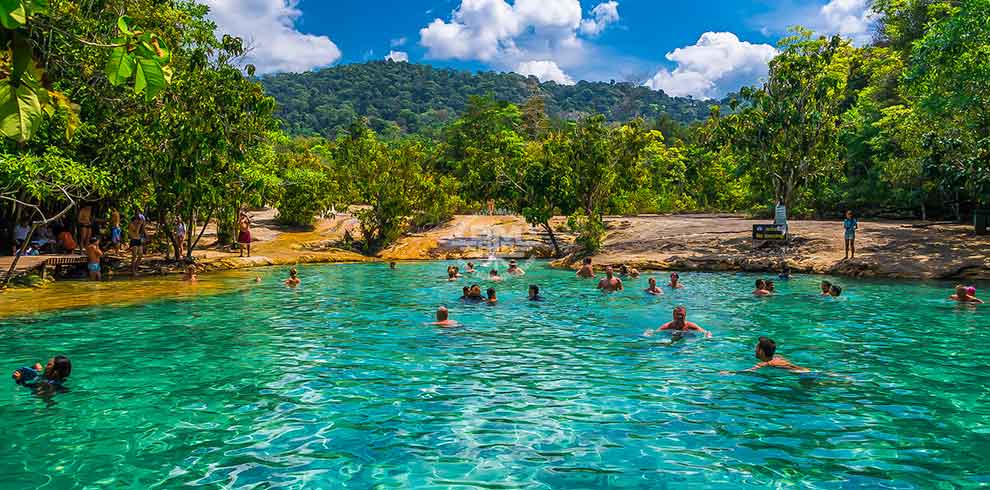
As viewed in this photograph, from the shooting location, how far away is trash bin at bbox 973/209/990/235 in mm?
27219

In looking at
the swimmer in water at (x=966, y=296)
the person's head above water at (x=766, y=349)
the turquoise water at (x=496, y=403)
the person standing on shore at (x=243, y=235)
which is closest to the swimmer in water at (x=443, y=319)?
the turquoise water at (x=496, y=403)

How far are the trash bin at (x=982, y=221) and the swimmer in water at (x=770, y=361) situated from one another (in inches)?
886

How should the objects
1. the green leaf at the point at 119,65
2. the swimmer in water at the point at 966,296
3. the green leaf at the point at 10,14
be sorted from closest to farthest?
the green leaf at the point at 10,14 < the green leaf at the point at 119,65 < the swimmer in water at the point at 966,296

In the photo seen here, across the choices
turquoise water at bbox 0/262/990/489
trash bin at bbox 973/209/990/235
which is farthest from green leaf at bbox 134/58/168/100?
trash bin at bbox 973/209/990/235

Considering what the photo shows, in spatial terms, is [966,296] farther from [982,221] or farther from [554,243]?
[554,243]

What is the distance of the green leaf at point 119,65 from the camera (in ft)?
7.88

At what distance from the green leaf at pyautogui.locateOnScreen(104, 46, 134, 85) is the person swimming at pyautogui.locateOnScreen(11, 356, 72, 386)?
951cm

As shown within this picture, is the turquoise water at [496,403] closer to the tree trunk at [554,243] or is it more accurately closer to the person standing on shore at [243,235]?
the person standing on shore at [243,235]

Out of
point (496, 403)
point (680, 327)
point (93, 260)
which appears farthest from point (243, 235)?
point (496, 403)

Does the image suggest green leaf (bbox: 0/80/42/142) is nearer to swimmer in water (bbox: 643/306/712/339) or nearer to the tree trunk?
swimmer in water (bbox: 643/306/712/339)

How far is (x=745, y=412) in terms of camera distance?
8672mm

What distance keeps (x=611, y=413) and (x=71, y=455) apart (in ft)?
21.6

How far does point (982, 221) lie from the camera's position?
27188 mm

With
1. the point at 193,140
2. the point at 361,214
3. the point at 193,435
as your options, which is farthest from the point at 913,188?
the point at 193,435
